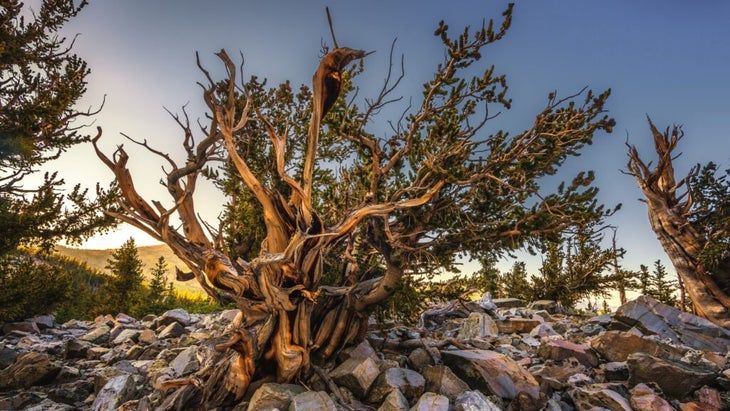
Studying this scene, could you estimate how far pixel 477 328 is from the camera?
303 inches

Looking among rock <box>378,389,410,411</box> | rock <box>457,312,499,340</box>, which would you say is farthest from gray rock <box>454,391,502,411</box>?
rock <box>457,312,499,340</box>

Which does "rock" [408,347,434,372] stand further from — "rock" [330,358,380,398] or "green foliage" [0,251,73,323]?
"green foliage" [0,251,73,323]

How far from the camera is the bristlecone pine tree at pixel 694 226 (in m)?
10.4

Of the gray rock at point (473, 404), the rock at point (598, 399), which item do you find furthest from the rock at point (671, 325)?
the gray rock at point (473, 404)

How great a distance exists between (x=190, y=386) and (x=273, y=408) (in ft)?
4.47

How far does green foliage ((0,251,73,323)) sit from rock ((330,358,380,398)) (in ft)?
32.9

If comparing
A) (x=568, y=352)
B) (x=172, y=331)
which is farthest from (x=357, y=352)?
(x=172, y=331)

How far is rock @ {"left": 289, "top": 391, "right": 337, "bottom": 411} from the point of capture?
13.6ft

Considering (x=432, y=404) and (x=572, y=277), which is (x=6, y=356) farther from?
(x=572, y=277)

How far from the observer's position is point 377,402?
4.68 metres

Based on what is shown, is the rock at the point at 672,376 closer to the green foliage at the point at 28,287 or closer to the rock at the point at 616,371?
the rock at the point at 616,371

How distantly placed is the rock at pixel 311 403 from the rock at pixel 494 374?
7.26 feet

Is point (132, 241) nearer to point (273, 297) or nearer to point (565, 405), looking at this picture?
point (273, 297)

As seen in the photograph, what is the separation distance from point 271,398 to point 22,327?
453 inches
